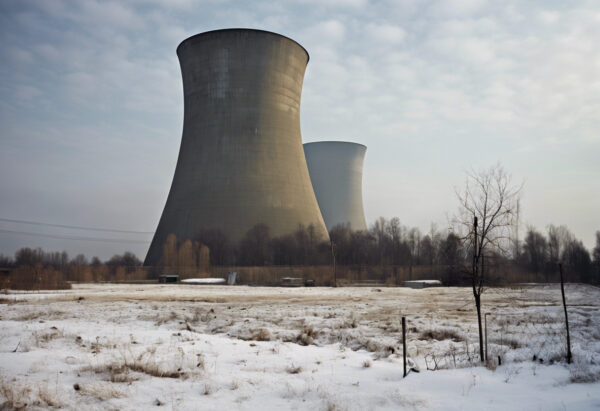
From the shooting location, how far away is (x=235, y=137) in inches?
999

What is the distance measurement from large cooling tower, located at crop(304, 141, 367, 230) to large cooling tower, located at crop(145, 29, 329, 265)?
526 inches

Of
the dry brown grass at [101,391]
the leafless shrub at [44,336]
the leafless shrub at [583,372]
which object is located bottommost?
the leafless shrub at [583,372]

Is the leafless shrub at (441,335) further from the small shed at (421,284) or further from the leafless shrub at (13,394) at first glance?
the small shed at (421,284)

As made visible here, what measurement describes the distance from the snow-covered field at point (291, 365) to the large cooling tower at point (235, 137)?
1801cm

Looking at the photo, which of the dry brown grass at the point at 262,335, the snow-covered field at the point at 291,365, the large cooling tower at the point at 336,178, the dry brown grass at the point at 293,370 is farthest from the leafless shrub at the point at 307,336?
the large cooling tower at the point at 336,178

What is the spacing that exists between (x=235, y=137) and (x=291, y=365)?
71.4 feet

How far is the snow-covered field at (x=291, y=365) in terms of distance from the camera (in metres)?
3.37

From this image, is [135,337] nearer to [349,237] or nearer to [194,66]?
[194,66]

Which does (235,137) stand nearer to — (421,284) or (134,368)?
(421,284)

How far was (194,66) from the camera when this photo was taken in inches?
1031

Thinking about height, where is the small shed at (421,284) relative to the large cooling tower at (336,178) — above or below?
below

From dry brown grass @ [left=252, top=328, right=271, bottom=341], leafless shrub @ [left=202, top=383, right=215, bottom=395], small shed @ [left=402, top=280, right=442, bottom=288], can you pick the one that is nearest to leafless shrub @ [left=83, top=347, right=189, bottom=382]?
leafless shrub @ [left=202, top=383, right=215, bottom=395]

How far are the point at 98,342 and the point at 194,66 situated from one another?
23.2 m

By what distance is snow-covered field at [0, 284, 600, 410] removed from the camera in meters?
3.37
